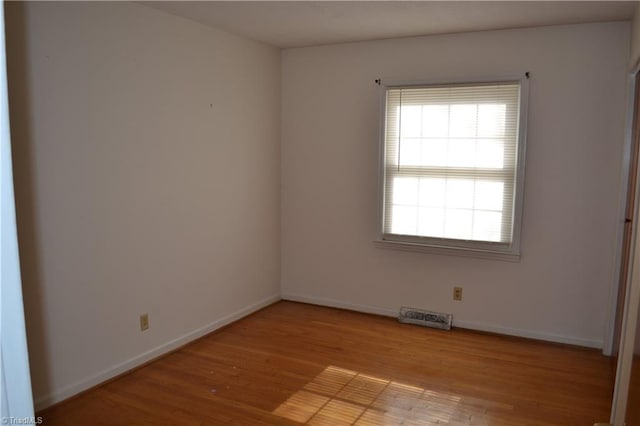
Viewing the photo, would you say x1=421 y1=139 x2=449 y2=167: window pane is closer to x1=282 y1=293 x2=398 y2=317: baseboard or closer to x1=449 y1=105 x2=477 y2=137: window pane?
x1=449 y1=105 x2=477 y2=137: window pane

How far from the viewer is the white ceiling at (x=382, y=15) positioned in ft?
9.99

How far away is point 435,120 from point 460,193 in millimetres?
606

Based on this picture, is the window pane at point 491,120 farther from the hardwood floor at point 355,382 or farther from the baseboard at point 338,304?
the baseboard at point 338,304

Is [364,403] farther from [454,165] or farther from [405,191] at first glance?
[454,165]

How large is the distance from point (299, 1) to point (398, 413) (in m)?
2.44

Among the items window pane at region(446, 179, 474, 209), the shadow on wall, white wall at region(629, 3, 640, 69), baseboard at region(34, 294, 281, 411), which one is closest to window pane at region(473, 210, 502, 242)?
window pane at region(446, 179, 474, 209)

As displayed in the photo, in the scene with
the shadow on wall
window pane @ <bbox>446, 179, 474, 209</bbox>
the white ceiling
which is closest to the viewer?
the shadow on wall

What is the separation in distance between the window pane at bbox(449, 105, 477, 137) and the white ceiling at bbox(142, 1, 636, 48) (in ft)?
1.91

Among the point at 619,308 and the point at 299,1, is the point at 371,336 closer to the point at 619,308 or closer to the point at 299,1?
the point at 619,308

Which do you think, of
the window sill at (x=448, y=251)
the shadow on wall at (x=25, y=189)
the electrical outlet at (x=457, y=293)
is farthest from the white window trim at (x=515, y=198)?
the shadow on wall at (x=25, y=189)

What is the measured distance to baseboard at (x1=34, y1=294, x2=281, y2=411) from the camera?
8.83ft

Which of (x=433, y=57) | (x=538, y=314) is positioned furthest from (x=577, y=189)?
(x=433, y=57)

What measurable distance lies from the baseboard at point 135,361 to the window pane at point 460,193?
6.23ft

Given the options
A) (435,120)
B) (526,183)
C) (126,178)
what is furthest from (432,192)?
(126,178)
